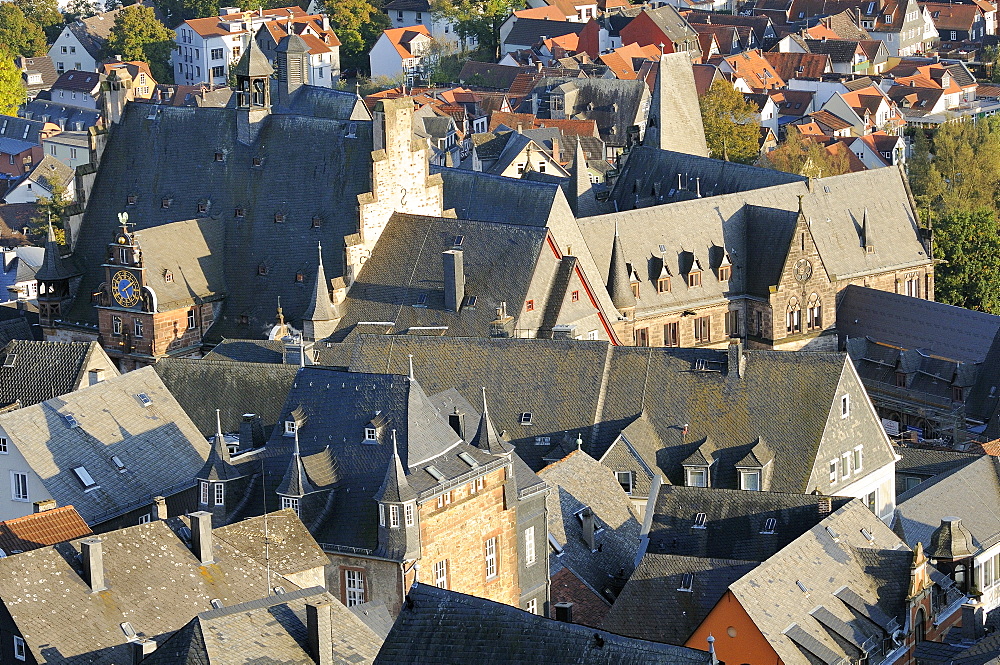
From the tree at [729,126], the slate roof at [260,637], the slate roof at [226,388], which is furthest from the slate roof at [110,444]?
the tree at [729,126]

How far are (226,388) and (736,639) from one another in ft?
89.1

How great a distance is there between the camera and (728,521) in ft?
281

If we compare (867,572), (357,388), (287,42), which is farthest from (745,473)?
(287,42)

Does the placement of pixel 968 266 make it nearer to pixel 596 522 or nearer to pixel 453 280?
pixel 453 280

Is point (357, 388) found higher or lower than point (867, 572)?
higher

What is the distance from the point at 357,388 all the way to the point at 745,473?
61.0 feet

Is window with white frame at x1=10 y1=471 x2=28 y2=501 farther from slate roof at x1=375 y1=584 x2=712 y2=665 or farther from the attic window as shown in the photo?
slate roof at x1=375 y1=584 x2=712 y2=665

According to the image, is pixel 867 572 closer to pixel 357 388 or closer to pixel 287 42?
pixel 357 388

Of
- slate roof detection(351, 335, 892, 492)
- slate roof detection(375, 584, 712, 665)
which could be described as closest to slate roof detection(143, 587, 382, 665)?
slate roof detection(375, 584, 712, 665)

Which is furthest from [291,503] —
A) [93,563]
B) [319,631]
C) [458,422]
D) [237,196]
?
[237,196]

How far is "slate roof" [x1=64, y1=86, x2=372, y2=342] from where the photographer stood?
10950 centimetres

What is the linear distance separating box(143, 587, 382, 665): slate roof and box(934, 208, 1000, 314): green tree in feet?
267

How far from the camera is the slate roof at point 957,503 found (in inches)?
3752

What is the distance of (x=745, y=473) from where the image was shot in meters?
91.8
